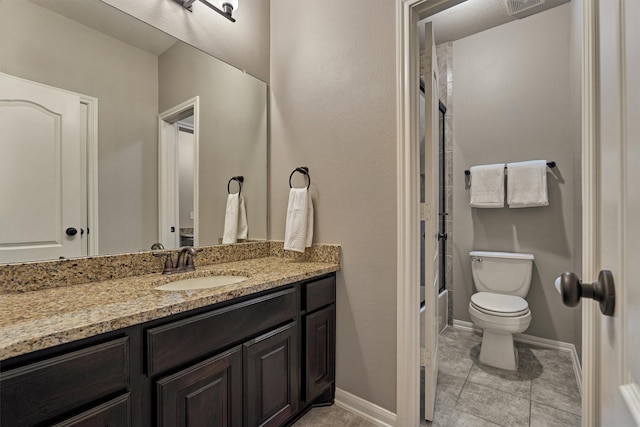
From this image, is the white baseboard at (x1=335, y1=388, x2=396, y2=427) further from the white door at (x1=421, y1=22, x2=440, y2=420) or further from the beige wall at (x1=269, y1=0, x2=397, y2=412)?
the white door at (x1=421, y1=22, x2=440, y2=420)

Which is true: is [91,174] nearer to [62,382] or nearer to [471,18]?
[62,382]

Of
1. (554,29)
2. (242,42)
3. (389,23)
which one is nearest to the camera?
(389,23)

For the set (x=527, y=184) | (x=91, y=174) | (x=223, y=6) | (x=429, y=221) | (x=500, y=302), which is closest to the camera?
(x=91, y=174)

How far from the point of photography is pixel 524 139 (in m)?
2.61

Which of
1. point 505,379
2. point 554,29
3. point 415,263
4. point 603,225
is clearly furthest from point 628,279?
point 554,29

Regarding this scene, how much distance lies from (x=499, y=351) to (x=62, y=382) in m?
2.52

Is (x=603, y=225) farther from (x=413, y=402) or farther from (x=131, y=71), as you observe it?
(x=131, y=71)

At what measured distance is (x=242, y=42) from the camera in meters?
1.91

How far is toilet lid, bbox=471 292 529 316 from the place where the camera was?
2.12 meters

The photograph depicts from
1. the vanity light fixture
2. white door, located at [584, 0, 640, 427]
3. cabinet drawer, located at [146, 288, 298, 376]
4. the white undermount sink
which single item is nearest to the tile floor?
cabinet drawer, located at [146, 288, 298, 376]

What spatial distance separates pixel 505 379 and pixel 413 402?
3.22 ft

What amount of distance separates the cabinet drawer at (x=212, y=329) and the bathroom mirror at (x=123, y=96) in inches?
24.9

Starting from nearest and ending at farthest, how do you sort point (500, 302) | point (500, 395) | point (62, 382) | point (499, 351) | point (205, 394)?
point (62, 382) → point (205, 394) → point (500, 395) → point (499, 351) → point (500, 302)

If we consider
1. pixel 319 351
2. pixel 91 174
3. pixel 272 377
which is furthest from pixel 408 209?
pixel 91 174
